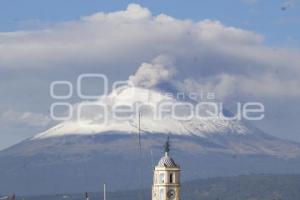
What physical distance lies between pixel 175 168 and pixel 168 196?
12.5 feet

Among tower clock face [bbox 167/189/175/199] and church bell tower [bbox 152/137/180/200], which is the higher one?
church bell tower [bbox 152/137/180/200]

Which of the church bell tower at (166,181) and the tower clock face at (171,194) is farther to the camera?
the church bell tower at (166,181)

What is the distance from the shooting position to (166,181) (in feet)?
508

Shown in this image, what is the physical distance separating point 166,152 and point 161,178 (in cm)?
498

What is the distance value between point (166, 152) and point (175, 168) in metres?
4.20

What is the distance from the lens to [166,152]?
160 meters

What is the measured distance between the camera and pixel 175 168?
156000 millimetres

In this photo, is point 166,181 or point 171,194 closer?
point 171,194

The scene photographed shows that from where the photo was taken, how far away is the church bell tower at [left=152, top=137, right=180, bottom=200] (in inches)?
6078

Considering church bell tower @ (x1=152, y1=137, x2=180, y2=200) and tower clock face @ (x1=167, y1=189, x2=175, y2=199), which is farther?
church bell tower @ (x1=152, y1=137, x2=180, y2=200)

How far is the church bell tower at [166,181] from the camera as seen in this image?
154 meters

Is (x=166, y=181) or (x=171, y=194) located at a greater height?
(x=166, y=181)

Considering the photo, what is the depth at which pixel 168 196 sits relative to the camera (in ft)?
506

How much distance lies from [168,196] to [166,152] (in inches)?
290
